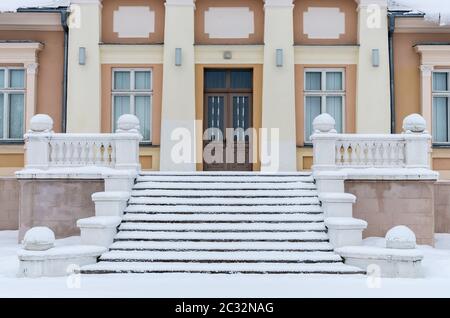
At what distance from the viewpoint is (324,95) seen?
16.0 metres

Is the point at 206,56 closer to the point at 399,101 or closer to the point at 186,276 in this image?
the point at 399,101

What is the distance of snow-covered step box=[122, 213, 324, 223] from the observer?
11.8m

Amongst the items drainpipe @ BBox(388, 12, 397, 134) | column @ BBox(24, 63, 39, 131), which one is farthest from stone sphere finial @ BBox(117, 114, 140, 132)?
drainpipe @ BBox(388, 12, 397, 134)

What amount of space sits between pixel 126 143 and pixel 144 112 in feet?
11.2

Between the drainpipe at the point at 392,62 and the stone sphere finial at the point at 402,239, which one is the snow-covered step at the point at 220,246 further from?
the drainpipe at the point at 392,62

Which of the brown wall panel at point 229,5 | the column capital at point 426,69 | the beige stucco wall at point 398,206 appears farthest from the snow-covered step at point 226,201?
the column capital at point 426,69

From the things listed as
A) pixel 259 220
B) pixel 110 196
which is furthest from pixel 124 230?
pixel 259 220

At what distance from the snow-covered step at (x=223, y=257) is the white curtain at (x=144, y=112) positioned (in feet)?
19.1

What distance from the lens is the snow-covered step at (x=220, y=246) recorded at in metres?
11.0

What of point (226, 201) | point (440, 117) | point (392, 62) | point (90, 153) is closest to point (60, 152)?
point (90, 153)

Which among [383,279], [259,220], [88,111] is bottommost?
[383,279]
